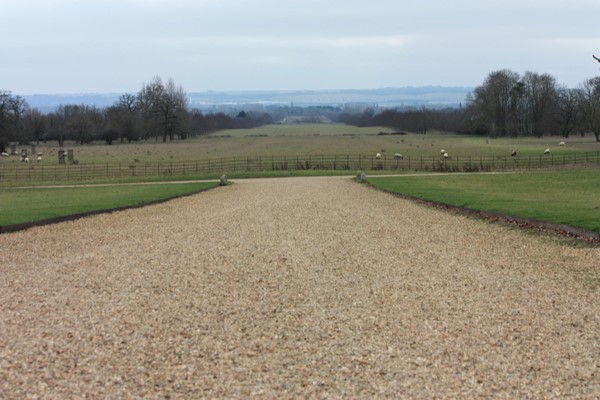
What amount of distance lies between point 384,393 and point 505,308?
448 cm

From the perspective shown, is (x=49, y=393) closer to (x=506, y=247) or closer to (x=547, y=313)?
(x=547, y=313)

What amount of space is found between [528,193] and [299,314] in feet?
84.4

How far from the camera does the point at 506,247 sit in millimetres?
17531


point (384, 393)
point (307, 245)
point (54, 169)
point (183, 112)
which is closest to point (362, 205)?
point (307, 245)

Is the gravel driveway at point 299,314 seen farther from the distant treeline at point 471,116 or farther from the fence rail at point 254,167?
the distant treeline at point 471,116

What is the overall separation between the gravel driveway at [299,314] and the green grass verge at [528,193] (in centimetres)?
285

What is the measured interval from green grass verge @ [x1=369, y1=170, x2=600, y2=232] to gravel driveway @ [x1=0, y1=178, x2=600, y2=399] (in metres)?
2.85

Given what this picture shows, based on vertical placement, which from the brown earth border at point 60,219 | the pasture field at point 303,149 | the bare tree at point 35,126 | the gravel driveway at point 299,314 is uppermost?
the bare tree at point 35,126

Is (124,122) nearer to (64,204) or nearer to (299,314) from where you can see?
(64,204)

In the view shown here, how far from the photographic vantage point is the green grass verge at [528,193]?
72.0 feet

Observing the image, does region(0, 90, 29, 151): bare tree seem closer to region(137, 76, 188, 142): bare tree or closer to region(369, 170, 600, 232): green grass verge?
region(137, 76, 188, 142): bare tree

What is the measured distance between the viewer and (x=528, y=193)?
113ft

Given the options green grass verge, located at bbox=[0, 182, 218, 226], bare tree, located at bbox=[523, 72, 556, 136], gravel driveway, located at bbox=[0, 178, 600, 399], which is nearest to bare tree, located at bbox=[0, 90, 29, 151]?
green grass verge, located at bbox=[0, 182, 218, 226]

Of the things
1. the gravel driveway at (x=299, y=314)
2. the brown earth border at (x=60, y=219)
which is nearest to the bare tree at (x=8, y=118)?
the brown earth border at (x=60, y=219)
